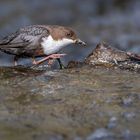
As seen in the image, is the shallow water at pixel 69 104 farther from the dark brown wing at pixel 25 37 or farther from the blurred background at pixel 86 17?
the blurred background at pixel 86 17

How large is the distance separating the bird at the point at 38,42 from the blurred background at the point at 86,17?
16.1 feet

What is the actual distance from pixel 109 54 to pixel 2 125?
2.87m

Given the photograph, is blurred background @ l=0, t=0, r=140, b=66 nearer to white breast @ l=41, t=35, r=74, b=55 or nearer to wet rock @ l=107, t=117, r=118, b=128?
white breast @ l=41, t=35, r=74, b=55

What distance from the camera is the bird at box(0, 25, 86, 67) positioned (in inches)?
279

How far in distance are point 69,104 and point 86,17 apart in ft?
32.4

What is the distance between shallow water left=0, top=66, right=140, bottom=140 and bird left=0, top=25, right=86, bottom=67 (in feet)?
0.85

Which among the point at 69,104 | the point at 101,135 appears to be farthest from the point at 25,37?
the point at 101,135

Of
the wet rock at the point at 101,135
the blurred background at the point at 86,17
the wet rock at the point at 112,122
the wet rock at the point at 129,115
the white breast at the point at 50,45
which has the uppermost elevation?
the white breast at the point at 50,45

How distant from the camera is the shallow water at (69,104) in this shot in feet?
16.7

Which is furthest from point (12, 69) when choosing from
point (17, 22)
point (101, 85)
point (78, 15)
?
point (78, 15)

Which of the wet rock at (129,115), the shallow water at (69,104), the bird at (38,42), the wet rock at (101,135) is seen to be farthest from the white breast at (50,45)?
the wet rock at (101,135)

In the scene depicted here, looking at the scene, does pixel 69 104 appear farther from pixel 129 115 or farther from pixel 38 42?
pixel 38 42

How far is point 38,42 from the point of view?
23.2 feet

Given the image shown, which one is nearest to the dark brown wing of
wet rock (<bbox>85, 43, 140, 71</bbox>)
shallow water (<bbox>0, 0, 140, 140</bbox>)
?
shallow water (<bbox>0, 0, 140, 140</bbox>)
